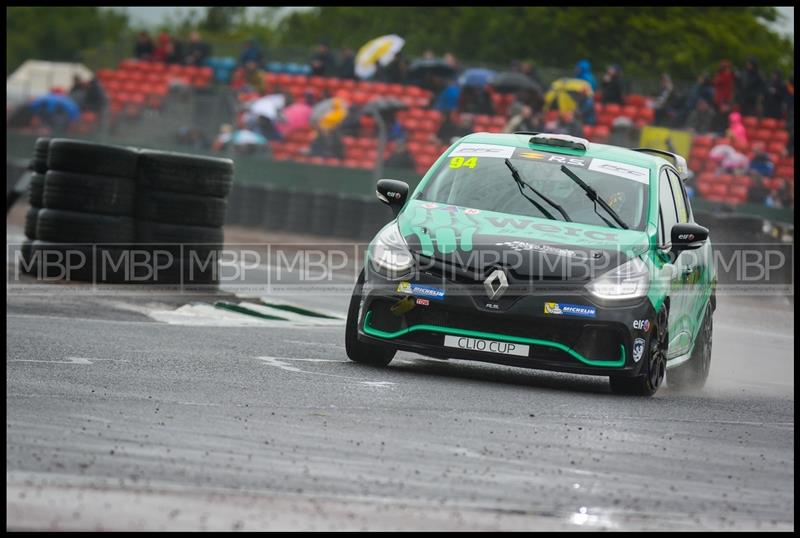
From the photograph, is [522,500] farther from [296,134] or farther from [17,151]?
[17,151]

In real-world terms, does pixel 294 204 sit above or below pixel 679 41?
below

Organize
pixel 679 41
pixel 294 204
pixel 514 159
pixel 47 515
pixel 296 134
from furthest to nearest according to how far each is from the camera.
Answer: pixel 679 41
pixel 296 134
pixel 294 204
pixel 514 159
pixel 47 515

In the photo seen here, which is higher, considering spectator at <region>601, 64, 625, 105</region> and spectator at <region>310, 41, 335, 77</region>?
spectator at <region>601, 64, 625, 105</region>

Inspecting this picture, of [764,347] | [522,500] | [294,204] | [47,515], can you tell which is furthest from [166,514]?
[294,204]

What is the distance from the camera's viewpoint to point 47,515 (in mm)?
4910

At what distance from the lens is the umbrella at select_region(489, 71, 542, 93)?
1156 inches

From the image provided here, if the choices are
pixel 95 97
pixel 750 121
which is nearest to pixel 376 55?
pixel 95 97

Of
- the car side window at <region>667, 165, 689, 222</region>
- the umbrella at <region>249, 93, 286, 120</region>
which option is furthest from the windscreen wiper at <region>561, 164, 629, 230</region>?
the umbrella at <region>249, 93, 286, 120</region>

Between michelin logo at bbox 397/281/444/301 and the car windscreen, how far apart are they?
0.96m

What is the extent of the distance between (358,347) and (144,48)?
27.9 metres

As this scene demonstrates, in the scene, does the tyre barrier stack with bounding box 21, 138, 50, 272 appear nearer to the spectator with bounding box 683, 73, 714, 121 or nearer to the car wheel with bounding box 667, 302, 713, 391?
the car wheel with bounding box 667, 302, 713, 391

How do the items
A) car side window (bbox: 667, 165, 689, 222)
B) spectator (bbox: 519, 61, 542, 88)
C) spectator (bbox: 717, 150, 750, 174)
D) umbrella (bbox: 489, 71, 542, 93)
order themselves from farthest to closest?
spectator (bbox: 519, 61, 542, 88) < umbrella (bbox: 489, 71, 542, 93) < spectator (bbox: 717, 150, 750, 174) < car side window (bbox: 667, 165, 689, 222)

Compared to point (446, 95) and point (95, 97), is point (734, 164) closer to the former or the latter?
point (446, 95)

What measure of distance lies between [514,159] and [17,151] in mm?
26027
